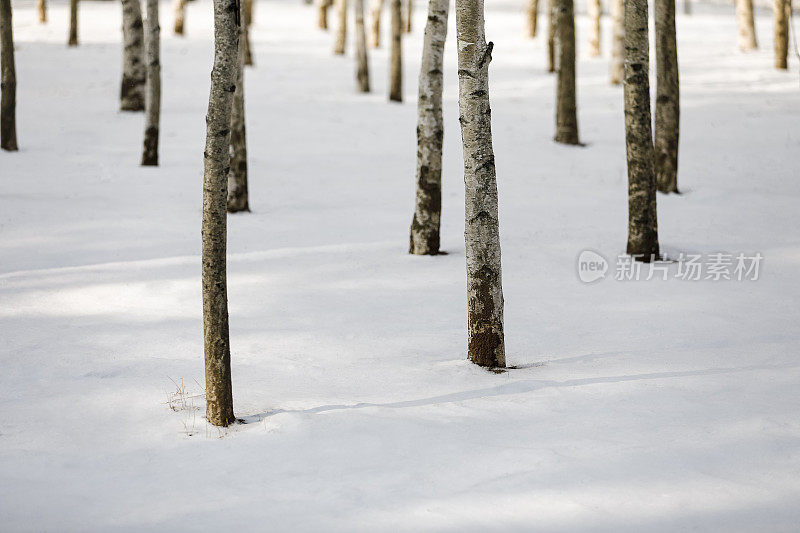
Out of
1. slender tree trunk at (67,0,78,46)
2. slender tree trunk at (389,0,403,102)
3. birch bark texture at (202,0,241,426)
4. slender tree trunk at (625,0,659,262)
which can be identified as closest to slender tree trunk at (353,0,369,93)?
slender tree trunk at (389,0,403,102)

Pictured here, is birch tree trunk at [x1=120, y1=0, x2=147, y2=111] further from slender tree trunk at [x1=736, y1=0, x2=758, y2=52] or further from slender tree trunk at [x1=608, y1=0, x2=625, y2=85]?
slender tree trunk at [x1=736, y1=0, x2=758, y2=52]

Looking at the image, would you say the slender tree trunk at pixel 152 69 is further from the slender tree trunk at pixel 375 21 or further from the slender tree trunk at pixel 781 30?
the slender tree trunk at pixel 375 21

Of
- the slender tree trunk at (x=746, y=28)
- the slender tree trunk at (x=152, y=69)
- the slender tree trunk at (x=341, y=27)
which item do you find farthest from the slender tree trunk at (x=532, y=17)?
the slender tree trunk at (x=152, y=69)

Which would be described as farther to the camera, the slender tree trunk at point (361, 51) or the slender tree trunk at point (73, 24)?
the slender tree trunk at point (73, 24)

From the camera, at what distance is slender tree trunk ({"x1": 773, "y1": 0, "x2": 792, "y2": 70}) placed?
71.6 feet

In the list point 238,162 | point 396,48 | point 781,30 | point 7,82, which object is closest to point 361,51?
point 396,48

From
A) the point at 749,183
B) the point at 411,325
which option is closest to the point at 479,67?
the point at 411,325

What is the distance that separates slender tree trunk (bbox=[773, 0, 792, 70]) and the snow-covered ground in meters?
8.52

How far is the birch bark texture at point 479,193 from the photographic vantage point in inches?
234

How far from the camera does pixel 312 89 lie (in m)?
21.5

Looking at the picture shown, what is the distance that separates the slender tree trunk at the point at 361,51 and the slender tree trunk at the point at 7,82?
947 cm

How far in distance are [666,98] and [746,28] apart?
18010mm

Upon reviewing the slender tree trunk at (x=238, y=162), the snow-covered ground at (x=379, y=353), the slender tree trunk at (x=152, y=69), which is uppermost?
the slender tree trunk at (x=152, y=69)

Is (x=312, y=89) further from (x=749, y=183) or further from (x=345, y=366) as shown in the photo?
(x=345, y=366)
